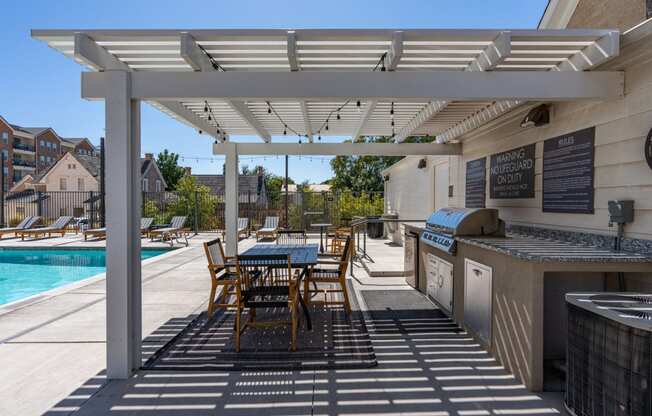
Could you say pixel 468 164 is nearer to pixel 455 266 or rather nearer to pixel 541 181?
pixel 541 181

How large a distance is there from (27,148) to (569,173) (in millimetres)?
48409

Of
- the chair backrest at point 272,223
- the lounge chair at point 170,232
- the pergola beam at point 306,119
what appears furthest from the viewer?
the chair backrest at point 272,223

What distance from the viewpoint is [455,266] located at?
4293mm

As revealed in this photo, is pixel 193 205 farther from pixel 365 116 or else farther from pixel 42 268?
pixel 365 116

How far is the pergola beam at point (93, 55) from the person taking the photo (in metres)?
2.83

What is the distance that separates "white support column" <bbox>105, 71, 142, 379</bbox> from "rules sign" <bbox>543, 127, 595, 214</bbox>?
390 centimetres

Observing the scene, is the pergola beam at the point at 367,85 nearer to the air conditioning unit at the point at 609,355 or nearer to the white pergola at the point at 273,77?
the white pergola at the point at 273,77

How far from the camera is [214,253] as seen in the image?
475 cm

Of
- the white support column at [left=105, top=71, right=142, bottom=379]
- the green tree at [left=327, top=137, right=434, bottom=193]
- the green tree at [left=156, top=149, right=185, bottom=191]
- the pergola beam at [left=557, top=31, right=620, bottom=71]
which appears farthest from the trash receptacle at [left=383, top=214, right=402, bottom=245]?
the green tree at [left=156, top=149, right=185, bottom=191]

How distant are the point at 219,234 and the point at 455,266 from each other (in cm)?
1183

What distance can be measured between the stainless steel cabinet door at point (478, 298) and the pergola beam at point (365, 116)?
7.18ft

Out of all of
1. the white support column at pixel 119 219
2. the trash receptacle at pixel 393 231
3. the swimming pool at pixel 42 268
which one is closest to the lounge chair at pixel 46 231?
the swimming pool at pixel 42 268

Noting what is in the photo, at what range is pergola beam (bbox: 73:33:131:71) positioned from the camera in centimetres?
283

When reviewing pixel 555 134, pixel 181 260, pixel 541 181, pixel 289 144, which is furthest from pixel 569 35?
pixel 181 260
